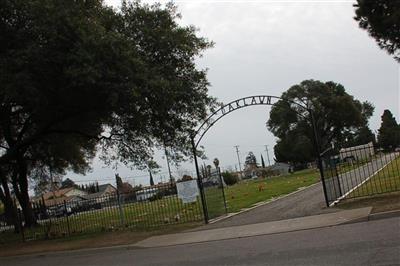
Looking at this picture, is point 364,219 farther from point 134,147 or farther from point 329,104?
point 329,104

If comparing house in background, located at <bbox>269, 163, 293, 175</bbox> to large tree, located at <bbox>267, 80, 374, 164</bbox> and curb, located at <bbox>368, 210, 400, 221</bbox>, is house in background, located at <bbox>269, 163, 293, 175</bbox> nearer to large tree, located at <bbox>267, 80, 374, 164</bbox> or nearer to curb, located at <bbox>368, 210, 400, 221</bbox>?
large tree, located at <bbox>267, 80, 374, 164</bbox>

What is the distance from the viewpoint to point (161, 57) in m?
21.5

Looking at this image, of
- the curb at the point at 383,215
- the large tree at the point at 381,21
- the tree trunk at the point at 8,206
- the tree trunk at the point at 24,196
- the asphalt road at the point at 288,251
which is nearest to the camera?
the asphalt road at the point at 288,251

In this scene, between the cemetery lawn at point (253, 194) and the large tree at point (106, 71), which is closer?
the large tree at point (106, 71)

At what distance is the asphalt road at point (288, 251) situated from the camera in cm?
972

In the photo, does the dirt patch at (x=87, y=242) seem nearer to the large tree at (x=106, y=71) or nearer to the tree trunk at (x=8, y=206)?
the large tree at (x=106, y=71)

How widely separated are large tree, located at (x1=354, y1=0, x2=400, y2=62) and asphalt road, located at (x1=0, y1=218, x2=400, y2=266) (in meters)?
5.98

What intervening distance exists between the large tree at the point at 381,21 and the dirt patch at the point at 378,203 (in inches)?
162

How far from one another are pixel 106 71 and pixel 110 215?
11728 millimetres

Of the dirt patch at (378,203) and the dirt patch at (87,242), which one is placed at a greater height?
the dirt patch at (378,203)

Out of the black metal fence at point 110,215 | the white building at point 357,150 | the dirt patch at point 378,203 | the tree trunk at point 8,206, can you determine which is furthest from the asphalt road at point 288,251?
the tree trunk at point 8,206

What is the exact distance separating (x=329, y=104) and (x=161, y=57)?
6896cm

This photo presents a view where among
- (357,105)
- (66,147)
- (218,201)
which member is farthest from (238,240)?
(357,105)

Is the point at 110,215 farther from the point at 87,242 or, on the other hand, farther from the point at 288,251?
the point at 288,251
